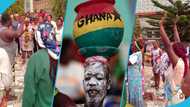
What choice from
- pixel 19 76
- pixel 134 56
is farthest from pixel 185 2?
pixel 134 56

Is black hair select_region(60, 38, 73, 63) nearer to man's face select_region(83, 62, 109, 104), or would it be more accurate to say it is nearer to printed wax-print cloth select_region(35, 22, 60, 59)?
man's face select_region(83, 62, 109, 104)

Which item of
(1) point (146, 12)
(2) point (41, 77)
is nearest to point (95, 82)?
(2) point (41, 77)

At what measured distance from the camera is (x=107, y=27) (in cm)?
338

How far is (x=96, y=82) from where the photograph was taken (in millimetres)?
3383

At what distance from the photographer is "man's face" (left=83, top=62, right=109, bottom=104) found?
3379mm

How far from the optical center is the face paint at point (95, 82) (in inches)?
133

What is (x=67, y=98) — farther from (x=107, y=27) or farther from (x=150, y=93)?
(x=150, y=93)

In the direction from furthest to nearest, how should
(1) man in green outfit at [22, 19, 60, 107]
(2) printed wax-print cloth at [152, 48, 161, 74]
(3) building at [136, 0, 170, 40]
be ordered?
(3) building at [136, 0, 170, 40]
(2) printed wax-print cloth at [152, 48, 161, 74]
(1) man in green outfit at [22, 19, 60, 107]

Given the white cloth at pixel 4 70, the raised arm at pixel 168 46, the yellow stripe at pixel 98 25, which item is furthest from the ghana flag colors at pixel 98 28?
the white cloth at pixel 4 70

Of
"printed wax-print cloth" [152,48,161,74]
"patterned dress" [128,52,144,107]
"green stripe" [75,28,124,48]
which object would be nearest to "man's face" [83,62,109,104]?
"green stripe" [75,28,124,48]

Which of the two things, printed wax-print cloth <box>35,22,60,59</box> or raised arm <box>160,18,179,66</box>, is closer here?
printed wax-print cloth <box>35,22,60,59</box>

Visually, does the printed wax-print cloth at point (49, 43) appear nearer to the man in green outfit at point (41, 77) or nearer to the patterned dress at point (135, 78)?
the man in green outfit at point (41, 77)

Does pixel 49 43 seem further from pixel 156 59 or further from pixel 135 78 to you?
pixel 156 59

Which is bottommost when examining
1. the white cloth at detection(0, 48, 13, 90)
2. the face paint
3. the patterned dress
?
the patterned dress
